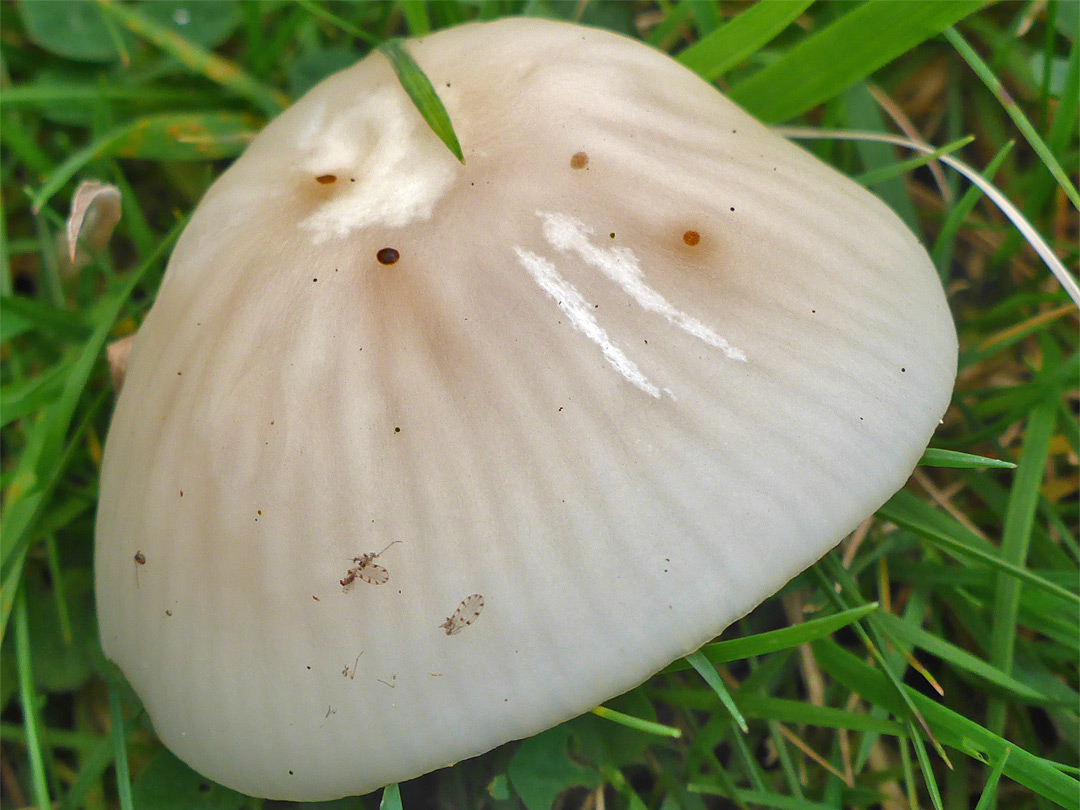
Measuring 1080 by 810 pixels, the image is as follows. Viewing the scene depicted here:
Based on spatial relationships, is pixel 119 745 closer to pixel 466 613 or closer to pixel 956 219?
pixel 466 613

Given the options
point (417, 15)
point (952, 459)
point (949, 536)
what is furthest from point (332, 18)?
point (949, 536)

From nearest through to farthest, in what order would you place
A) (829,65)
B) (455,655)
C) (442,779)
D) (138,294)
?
(455,655) < (442,779) < (829,65) < (138,294)

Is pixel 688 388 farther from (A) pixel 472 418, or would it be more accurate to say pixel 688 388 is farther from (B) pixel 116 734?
(B) pixel 116 734

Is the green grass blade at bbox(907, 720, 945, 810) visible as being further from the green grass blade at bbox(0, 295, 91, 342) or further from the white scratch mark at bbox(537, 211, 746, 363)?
the green grass blade at bbox(0, 295, 91, 342)

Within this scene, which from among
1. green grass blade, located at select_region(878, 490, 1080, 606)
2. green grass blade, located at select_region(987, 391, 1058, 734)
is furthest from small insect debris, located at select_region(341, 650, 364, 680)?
green grass blade, located at select_region(987, 391, 1058, 734)

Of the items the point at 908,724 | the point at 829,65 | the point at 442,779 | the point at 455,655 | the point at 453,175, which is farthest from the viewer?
the point at 829,65

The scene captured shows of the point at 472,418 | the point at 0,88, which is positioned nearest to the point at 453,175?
the point at 472,418
